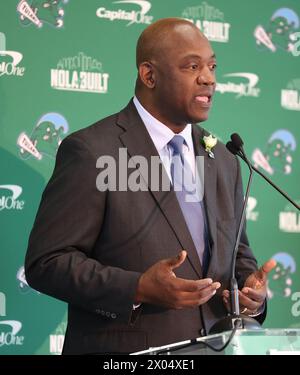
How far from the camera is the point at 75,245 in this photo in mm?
2889

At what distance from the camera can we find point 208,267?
296 centimetres

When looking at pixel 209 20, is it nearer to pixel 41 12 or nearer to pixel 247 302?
pixel 41 12

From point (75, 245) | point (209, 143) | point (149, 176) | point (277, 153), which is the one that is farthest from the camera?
point (277, 153)

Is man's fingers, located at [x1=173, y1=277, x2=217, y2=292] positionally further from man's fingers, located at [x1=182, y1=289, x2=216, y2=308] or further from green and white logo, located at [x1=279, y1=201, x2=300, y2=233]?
green and white logo, located at [x1=279, y1=201, x2=300, y2=233]

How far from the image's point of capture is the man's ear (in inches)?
125

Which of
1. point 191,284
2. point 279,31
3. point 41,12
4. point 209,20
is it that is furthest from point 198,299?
point 279,31

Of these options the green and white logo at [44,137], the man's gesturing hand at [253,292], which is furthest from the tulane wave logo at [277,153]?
the man's gesturing hand at [253,292]

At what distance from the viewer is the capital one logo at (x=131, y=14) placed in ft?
13.8

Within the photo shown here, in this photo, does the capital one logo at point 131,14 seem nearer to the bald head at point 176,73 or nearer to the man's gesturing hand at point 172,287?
the bald head at point 176,73

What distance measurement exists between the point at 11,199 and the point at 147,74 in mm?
1179

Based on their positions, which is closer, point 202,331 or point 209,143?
point 202,331

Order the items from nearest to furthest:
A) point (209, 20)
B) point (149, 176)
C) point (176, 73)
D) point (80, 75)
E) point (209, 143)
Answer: point (149, 176) < point (176, 73) < point (209, 143) < point (80, 75) < point (209, 20)

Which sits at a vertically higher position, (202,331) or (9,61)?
(9,61)

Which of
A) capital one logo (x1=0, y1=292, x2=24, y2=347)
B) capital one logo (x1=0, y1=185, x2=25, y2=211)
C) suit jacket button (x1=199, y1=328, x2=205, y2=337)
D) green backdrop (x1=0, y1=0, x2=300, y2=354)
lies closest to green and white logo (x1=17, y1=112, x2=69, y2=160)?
green backdrop (x1=0, y1=0, x2=300, y2=354)
